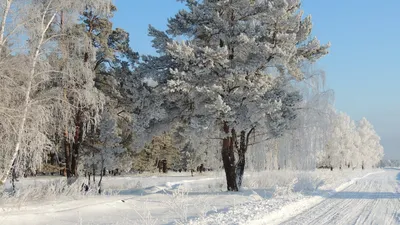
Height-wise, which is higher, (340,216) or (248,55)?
(248,55)

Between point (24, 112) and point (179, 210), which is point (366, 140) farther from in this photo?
point (24, 112)

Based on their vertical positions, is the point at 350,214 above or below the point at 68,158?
below

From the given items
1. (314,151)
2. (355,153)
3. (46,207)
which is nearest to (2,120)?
(46,207)

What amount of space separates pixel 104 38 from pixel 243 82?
24.2 feet

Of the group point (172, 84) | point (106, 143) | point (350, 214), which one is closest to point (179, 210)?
point (350, 214)

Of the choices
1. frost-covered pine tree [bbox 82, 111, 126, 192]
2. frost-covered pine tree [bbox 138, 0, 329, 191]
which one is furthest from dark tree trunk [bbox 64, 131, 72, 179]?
frost-covered pine tree [bbox 138, 0, 329, 191]

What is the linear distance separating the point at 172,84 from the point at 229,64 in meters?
3.02

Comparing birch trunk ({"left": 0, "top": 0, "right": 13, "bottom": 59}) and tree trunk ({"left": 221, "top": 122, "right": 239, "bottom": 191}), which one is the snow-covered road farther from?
birch trunk ({"left": 0, "top": 0, "right": 13, "bottom": 59})

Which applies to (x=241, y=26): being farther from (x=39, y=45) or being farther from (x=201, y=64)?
(x=39, y=45)

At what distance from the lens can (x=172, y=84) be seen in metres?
14.2

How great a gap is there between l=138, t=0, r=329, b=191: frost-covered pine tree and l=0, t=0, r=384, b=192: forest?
49 mm

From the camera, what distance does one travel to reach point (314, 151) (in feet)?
64.7

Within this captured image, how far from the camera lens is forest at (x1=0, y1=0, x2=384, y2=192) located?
11289 mm

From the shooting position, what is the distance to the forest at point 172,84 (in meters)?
11.3
